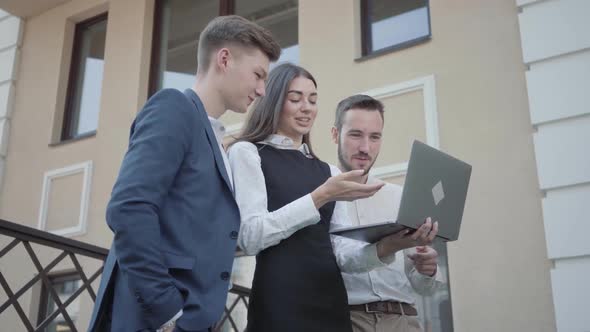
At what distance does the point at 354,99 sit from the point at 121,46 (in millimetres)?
4653

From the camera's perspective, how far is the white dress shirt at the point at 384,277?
217cm

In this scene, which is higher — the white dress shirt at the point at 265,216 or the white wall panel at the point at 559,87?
the white wall panel at the point at 559,87

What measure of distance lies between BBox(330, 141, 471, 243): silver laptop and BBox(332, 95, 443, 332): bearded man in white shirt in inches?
3.5

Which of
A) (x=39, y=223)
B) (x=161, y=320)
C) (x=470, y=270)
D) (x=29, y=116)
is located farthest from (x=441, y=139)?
(x=29, y=116)

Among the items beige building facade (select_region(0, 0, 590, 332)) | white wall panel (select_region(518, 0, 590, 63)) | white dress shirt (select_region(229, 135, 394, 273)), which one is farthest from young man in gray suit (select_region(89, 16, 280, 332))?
white wall panel (select_region(518, 0, 590, 63))

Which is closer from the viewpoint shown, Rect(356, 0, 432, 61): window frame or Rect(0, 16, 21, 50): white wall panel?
Rect(356, 0, 432, 61): window frame

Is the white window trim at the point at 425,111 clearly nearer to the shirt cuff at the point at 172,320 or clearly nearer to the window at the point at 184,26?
the window at the point at 184,26

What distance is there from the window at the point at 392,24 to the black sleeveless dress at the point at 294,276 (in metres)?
3.13

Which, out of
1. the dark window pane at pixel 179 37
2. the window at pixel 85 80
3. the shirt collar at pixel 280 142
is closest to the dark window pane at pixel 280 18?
the dark window pane at pixel 179 37

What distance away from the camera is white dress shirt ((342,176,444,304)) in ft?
7.11

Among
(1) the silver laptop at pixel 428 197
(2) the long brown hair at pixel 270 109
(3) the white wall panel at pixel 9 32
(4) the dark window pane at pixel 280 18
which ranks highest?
(3) the white wall panel at pixel 9 32

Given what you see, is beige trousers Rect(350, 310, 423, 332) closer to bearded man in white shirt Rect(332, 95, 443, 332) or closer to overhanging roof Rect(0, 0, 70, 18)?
bearded man in white shirt Rect(332, 95, 443, 332)

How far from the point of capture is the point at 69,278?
6324mm

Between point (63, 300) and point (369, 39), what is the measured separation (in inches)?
153
